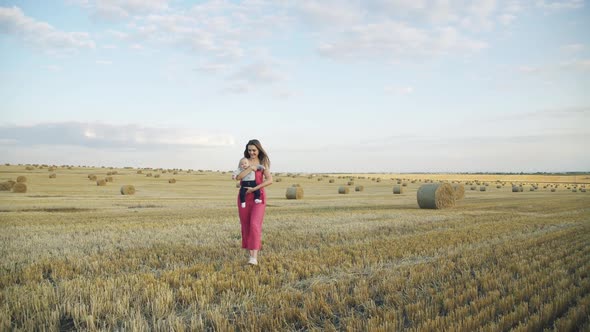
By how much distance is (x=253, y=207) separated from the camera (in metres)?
7.66

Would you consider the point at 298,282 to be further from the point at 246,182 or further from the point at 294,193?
the point at 294,193

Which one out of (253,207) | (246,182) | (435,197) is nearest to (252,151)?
(246,182)

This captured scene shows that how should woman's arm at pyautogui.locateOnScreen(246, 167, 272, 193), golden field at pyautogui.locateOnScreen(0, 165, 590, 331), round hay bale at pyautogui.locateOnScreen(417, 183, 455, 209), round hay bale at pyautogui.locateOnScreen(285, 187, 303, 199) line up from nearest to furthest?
golden field at pyautogui.locateOnScreen(0, 165, 590, 331) → woman's arm at pyautogui.locateOnScreen(246, 167, 272, 193) → round hay bale at pyautogui.locateOnScreen(417, 183, 455, 209) → round hay bale at pyautogui.locateOnScreen(285, 187, 303, 199)

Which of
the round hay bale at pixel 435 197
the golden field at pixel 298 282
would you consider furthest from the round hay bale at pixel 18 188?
the round hay bale at pixel 435 197

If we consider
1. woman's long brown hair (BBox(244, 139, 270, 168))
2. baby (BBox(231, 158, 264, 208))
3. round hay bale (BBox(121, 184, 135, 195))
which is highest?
woman's long brown hair (BBox(244, 139, 270, 168))

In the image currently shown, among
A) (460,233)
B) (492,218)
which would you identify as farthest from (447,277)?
(492,218)

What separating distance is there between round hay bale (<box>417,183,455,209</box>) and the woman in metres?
16.3

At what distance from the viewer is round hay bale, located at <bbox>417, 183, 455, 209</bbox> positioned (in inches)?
877

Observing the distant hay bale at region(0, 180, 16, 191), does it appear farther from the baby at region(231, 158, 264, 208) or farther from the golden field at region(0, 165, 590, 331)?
the baby at region(231, 158, 264, 208)

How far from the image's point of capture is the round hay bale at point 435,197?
2228cm

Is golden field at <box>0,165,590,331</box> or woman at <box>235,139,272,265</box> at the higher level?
woman at <box>235,139,272,265</box>

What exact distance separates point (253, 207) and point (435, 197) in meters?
16.7

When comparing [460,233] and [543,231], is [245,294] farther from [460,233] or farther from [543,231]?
[543,231]

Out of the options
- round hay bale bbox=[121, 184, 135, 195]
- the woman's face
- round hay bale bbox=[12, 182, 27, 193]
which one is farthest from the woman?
round hay bale bbox=[12, 182, 27, 193]
